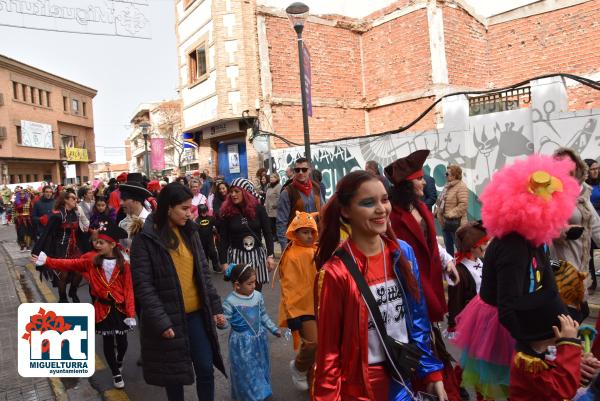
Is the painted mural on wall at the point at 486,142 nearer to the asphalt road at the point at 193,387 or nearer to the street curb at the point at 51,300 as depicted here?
the asphalt road at the point at 193,387

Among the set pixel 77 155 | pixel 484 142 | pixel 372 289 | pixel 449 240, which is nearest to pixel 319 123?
pixel 484 142

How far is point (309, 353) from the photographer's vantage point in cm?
423

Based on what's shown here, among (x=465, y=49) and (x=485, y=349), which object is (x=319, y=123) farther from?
(x=485, y=349)

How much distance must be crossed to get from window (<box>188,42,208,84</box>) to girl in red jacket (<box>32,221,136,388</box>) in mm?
14478

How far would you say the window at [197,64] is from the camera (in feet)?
62.0

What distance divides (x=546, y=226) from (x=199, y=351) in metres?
2.62

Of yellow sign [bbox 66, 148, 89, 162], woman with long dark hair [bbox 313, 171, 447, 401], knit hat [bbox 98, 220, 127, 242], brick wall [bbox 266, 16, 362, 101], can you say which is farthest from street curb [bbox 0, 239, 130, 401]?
yellow sign [bbox 66, 148, 89, 162]

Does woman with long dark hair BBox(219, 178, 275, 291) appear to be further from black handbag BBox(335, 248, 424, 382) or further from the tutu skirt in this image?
black handbag BBox(335, 248, 424, 382)

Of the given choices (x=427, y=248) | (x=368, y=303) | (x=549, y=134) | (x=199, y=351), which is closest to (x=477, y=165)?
(x=549, y=134)

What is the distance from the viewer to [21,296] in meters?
8.92

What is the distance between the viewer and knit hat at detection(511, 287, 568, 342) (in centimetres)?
233

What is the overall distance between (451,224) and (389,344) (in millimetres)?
6687

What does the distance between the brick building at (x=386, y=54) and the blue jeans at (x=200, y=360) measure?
1389 centimetres

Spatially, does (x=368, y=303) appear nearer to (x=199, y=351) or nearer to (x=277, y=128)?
(x=199, y=351)
